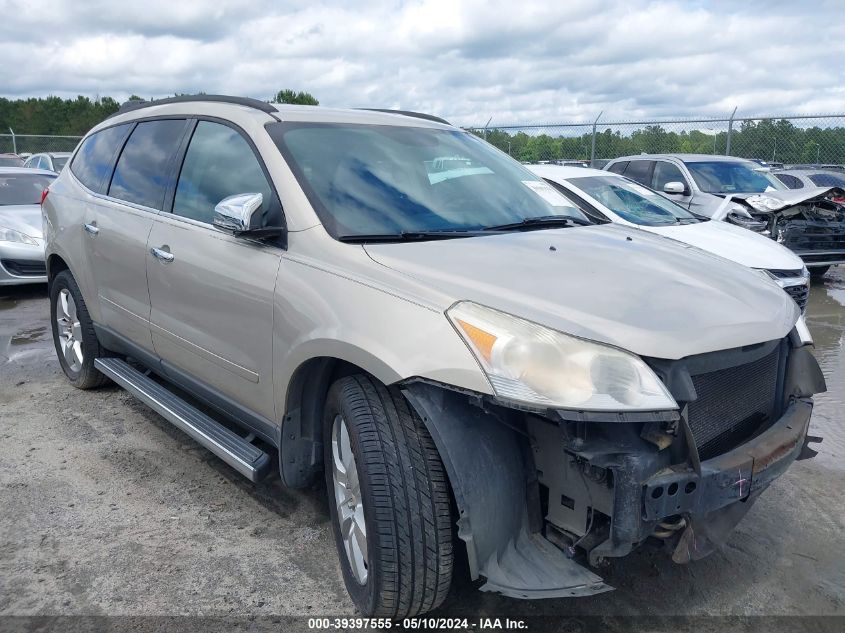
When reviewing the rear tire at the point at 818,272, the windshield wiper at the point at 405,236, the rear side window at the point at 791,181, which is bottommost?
the rear tire at the point at 818,272

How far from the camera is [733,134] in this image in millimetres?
14852

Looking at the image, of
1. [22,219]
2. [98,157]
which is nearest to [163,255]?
[98,157]

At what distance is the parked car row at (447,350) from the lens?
2115 mm

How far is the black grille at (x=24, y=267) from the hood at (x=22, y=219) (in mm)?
314

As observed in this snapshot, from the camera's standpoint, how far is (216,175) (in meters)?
3.41

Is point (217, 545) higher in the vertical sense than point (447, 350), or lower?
lower

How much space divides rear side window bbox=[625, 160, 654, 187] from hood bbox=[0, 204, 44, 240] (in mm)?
7878

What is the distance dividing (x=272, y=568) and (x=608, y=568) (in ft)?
4.40

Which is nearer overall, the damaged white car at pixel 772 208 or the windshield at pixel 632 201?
the windshield at pixel 632 201

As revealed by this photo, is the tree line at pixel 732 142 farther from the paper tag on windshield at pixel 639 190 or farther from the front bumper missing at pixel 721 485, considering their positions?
the front bumper missing at pixel 721 485

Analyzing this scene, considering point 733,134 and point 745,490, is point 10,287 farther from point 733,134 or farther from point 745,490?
point 733,134

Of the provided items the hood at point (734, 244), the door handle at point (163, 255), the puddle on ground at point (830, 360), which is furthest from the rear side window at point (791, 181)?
the door handle at point (163, 255)

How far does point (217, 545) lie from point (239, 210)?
4.65 ft

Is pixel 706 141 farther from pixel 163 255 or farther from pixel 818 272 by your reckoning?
pixel 163 255
